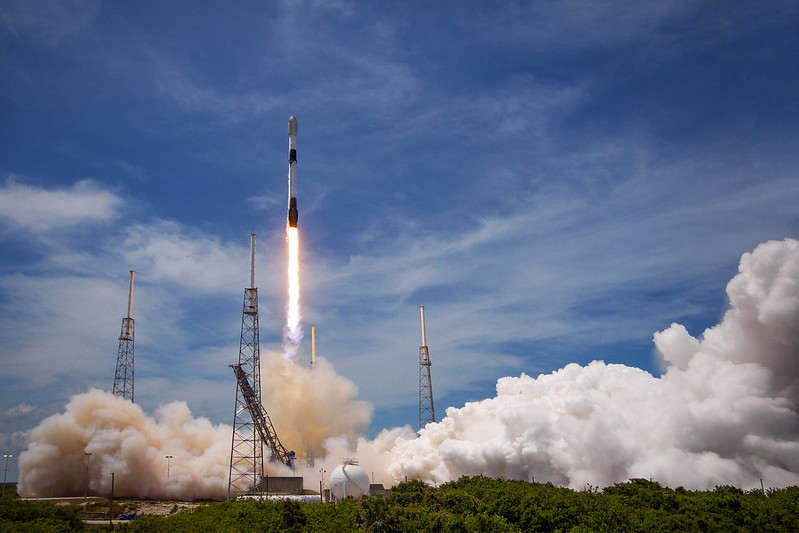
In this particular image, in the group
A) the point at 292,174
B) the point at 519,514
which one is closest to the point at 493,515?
the point at 519,514

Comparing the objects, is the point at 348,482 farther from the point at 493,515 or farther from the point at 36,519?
the point at 36,519

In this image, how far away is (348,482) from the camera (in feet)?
292

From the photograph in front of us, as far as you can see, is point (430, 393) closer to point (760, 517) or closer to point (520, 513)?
point (520, 513)

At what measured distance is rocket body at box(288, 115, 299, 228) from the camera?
89.8 meters

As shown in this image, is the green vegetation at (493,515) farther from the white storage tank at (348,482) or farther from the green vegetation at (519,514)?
the white storage tank at (348,482)

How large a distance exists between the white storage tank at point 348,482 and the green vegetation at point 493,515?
21623 millimetres

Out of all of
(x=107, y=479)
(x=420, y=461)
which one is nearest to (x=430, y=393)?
(x=420, y=461)

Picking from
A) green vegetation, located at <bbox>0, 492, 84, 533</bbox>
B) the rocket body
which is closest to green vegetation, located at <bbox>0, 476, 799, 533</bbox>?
green vegetation, located at <bbox>0, 492, 84, 533</bbox>

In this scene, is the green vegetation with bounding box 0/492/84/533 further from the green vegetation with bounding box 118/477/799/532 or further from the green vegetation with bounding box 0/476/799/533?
the green vegetation with bounding box 118/477/799/532

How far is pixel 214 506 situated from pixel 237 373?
104 feet

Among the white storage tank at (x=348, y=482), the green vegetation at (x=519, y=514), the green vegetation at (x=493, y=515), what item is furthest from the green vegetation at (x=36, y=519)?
the white storage tank at (x=348, y=482)

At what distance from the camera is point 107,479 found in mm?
92438

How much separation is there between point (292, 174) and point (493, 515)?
174ft

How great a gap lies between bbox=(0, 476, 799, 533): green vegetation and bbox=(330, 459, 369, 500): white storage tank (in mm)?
21623
